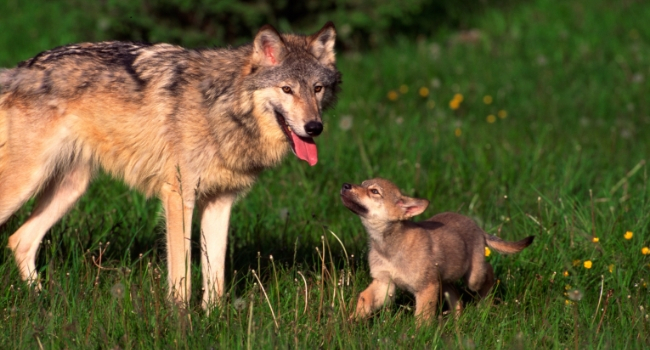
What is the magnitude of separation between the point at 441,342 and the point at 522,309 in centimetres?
100

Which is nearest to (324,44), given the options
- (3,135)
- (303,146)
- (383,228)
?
(303,146)

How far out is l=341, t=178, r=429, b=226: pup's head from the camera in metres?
5.09

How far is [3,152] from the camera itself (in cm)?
536

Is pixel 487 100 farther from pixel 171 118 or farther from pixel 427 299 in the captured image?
pixel 171 118

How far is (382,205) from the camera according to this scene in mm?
5113

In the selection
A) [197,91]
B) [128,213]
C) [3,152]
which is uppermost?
[197,91]

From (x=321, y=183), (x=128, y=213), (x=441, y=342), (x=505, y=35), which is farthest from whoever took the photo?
(x=505, y=35)

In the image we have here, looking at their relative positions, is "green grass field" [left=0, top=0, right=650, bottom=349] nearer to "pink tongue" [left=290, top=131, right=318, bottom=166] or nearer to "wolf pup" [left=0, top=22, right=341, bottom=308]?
"wolf pup" [left=0, top=22, right=341, bottom=308]

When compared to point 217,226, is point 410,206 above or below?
above

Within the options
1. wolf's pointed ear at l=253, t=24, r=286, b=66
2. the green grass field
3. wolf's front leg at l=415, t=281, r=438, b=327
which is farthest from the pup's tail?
wolf's pointed ear at l=253, t=24, r=286, b=66

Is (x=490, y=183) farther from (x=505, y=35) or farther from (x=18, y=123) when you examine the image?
(x=505, y=35)

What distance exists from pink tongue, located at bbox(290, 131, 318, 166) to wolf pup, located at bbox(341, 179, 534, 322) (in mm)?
273

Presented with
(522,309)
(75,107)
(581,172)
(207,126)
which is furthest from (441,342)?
(581,172)

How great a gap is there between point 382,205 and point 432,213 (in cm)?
191
